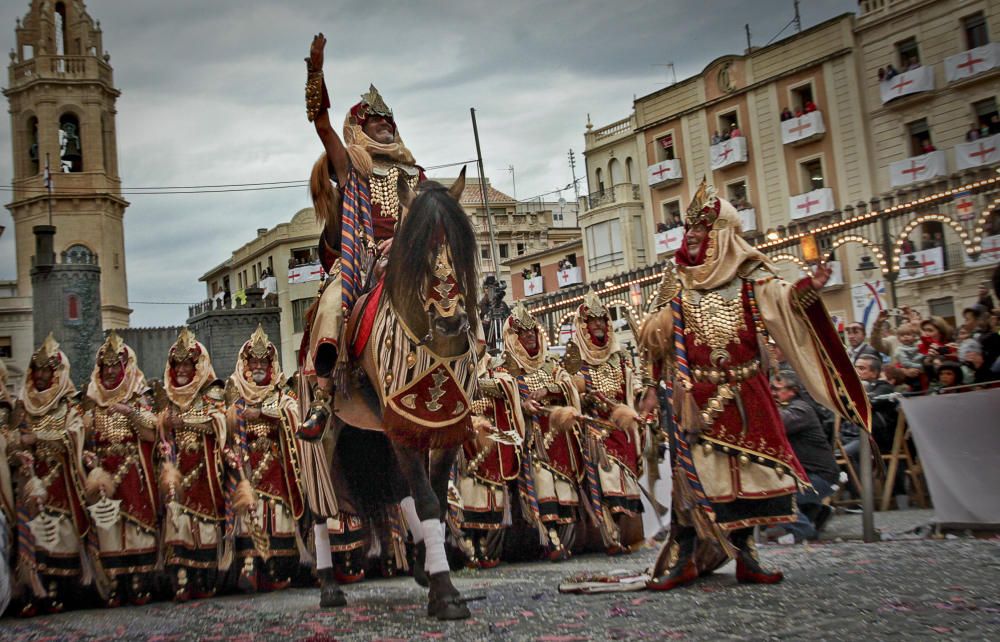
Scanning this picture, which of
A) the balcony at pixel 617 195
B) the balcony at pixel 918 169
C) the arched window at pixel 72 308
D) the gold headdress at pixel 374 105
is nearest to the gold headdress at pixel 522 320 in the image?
the gold headdress at pixel 374 105

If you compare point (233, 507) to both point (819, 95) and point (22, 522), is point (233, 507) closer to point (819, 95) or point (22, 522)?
point (22, 522)

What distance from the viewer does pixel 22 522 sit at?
29.5 feet

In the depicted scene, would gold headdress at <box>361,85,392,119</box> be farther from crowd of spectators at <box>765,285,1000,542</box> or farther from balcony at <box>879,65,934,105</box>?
balcony at <box>879,65,934,105</box>

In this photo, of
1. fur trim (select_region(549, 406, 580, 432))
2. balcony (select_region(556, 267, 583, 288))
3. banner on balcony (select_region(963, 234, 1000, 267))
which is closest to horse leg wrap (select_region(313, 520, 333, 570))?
fur trim (select_region(549, 406, 580, 432))

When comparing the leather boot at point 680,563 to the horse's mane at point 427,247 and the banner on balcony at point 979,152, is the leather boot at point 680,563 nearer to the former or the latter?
the horse's mane at point 427,247

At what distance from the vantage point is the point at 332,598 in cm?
756

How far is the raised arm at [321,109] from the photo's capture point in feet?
24.0

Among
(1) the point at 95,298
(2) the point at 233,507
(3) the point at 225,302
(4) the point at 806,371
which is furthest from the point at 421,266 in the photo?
(3) the point at 225,302

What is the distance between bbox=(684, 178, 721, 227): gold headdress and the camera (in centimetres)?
725

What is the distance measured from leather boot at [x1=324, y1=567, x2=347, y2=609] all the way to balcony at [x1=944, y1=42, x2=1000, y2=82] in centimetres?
2618

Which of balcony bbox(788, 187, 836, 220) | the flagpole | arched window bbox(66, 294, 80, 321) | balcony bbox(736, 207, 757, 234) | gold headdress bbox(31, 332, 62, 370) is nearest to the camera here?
gold headdress bbox(31, 332, 62, 370)

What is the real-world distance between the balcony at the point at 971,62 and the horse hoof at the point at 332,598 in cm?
2622

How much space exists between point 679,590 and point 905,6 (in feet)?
92.7

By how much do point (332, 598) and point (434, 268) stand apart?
2.68 metres
